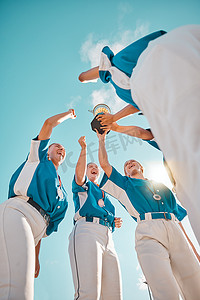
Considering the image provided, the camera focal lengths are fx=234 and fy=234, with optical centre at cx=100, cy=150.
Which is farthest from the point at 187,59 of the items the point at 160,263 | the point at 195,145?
the point at 160,263

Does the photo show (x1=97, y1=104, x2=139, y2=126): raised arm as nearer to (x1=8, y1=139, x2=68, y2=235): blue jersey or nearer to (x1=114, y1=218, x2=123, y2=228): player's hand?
(x1=8, y1=139, x2=68, y2=235): blue jersey

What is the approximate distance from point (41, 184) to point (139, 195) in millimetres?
1056

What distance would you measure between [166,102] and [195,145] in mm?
158

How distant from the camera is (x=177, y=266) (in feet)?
6.78

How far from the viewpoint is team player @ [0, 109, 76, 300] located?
4.95 ft

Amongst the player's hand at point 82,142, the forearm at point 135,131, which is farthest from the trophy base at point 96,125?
the player's hand at point 82,142

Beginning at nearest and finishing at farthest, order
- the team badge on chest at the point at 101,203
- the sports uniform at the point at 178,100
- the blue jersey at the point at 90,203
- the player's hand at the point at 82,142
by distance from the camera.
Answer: the sports uniform at the point at 178,100
the blue jersey at the point at 90,203
the team badge on chest at the point at 101,203
the player's hand at the point at 82,142

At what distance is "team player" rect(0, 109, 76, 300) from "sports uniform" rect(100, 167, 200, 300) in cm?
71

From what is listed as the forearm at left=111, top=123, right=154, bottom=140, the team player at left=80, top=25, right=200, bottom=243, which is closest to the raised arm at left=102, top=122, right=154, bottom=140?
the forearm at left=111, top=123, right=154, bottom=140

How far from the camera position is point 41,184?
7.34 feet

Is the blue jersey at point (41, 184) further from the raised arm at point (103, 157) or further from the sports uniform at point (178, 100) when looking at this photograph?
the sports uniform at point (178, 100)

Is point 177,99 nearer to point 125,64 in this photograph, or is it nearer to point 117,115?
point 125,64

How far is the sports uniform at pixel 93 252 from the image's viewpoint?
2029 mm

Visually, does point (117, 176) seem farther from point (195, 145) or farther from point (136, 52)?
point (195, 145)
